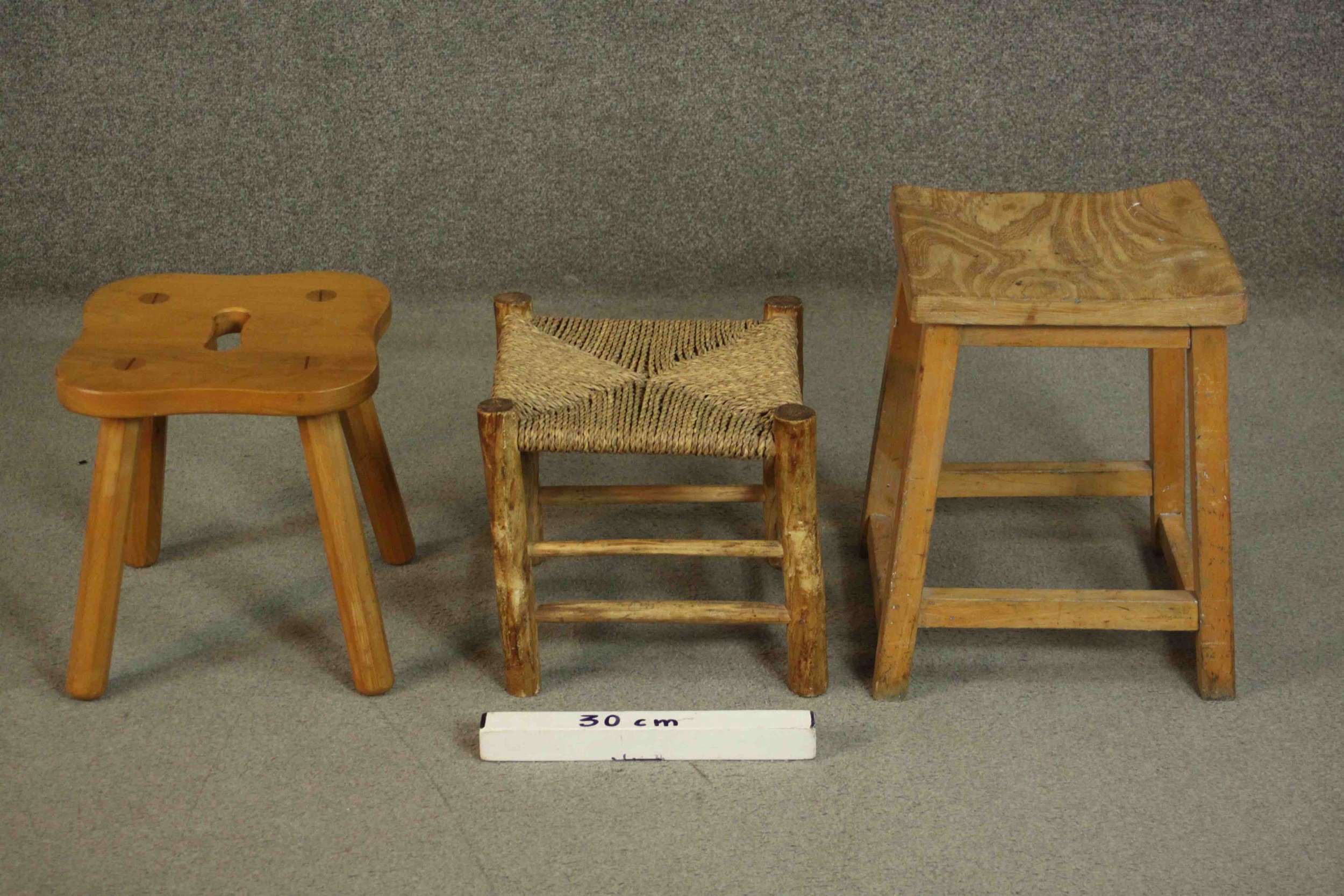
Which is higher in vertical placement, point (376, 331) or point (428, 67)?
point (428, 67)

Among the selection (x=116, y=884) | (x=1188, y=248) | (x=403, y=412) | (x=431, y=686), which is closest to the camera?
(x=116, y=884)

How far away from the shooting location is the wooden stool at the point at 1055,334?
1.09m

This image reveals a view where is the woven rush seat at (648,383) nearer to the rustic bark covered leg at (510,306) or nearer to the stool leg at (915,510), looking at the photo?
the rustic bark covered leg at (510,306)

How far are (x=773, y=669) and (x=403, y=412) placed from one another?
0.69 m

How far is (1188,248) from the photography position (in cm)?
116

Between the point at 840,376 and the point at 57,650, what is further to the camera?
the point at 840,376

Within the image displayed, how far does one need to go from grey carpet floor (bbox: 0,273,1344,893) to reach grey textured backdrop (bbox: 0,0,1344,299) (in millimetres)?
431

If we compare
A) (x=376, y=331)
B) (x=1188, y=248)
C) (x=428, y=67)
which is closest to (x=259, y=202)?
(x=428, y=67)

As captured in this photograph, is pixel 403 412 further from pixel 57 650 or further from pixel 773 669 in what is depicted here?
pixel 773 669

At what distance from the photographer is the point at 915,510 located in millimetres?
1172

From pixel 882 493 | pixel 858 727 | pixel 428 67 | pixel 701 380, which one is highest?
pixel 428 67

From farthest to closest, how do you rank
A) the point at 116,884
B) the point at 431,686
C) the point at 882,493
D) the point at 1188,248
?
1. the point at 882,493
2. the point at 431,686
3. the point at 1188,248
4. the point at 116,884

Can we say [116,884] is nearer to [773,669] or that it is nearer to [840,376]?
[773,669]

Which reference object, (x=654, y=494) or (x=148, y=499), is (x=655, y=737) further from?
Answer: (x=148, y=499)
